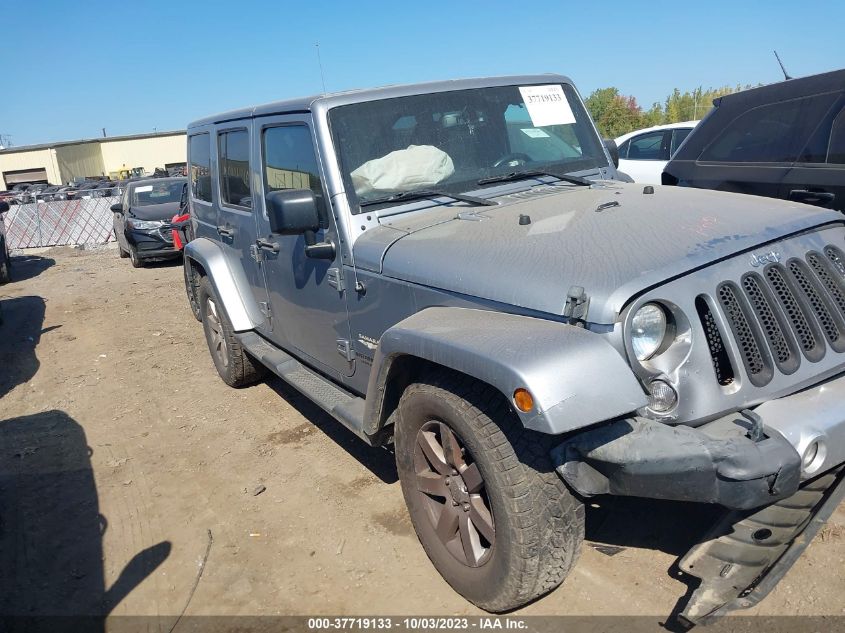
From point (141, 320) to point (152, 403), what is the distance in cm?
322

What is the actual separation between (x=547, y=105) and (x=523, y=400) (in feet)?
8.00

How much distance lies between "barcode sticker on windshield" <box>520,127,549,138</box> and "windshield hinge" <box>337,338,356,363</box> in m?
1.52

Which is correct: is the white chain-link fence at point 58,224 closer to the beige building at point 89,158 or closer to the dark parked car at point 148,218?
the dark parked car at point 148,218

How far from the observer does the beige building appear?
177 feet

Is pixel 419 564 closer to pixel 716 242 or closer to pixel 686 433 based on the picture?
pixel 686 433

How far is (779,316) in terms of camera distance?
96.9 inches

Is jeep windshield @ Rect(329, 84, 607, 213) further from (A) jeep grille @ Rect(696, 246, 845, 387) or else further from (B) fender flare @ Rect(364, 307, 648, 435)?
(A) jeep grille @ Rect(696, 246, 845, 387)

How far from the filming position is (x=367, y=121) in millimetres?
3549

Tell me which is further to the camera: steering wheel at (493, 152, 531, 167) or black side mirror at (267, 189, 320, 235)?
steering wheel at (493, 152, 531, 167)

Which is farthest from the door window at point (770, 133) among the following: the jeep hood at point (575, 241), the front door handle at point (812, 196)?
the jeep hood at point (575, 241)

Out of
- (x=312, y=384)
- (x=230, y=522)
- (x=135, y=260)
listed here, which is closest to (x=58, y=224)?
(x=135, y=260)

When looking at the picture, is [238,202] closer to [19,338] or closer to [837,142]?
[837,142]

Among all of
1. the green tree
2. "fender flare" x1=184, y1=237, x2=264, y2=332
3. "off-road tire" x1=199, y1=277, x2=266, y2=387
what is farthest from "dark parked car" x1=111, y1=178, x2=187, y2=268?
the green tree

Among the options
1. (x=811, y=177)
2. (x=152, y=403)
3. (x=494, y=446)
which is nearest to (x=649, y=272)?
(x=494, y=446)
